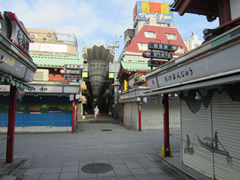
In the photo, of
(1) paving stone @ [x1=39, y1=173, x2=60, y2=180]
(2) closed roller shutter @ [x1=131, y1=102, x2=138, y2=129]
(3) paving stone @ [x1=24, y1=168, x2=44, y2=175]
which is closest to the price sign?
(2) closed roller shutter @ [x1=131, y1=102, x2=138, y2=129]

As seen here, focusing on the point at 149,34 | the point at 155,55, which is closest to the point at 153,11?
the point at 149,34

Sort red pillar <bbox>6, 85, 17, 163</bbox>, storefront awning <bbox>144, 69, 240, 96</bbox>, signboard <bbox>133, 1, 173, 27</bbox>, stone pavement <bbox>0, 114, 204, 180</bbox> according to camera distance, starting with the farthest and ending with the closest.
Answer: signboard <bbox>133, 1, 173, 27</bbox>
red pillar <bbox>6, 85, 17, 163</bbox>
stone pavement <bbox>0, 114, 204, 180</bbox>
storefront awning <bbox>144, 69, 240, 96</bbox>

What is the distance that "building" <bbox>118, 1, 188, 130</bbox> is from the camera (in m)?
16.4

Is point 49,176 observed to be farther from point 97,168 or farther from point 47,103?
point 47,103

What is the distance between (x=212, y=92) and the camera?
571cm

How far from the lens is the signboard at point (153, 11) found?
134ft

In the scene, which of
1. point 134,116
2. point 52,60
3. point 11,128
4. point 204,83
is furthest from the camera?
point 52,60

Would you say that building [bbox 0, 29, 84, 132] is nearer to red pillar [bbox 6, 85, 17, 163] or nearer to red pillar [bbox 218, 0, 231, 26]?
red pillar [bbox 6, 85, 17, 163]

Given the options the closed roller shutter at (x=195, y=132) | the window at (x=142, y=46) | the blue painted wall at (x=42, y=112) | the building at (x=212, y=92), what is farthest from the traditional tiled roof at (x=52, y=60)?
the closed roller shutter at (x=195, y=132)

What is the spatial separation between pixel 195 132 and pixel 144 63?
15866 millimetres

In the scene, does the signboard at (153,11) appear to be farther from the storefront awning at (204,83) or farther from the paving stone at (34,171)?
the paving stone at (34,171)

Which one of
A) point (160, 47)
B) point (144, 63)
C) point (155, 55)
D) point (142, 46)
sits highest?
point (142, 46)

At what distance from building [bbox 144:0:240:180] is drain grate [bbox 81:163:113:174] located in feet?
10.1

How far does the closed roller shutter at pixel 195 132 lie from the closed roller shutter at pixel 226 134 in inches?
10.8
